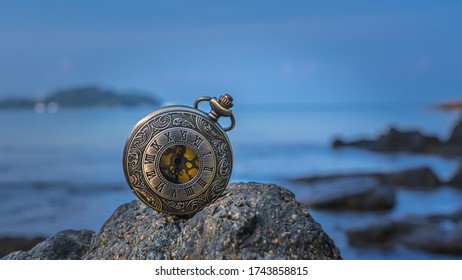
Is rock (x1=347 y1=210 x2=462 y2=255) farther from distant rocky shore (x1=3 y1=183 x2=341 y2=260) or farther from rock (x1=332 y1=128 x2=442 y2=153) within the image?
rock (x1=332 y1=128 x2=442 y2=153)

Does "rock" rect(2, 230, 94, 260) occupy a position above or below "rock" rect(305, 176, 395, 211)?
below

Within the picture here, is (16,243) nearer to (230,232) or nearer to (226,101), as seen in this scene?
(226,101)

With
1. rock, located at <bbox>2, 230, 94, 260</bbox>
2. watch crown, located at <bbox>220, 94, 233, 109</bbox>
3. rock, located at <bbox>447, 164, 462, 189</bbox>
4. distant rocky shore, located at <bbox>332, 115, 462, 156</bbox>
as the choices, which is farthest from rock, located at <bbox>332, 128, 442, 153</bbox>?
rock, located at <bbox>2, 230, 94, 260</bbox>

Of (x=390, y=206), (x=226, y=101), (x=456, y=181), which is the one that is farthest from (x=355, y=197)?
(x=226, y=101)

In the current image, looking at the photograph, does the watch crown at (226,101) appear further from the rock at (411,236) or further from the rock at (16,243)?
the rock at (411,236)

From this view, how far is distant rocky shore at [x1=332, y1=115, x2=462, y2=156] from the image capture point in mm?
15445

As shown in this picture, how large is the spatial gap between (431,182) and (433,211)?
1796 mm

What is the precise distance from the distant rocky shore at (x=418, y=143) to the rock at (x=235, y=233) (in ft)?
42.8

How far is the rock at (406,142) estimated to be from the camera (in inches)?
614

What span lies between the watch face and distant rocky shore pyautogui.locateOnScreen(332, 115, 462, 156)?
13.0m

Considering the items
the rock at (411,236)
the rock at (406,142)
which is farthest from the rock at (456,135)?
the rock at (411,236)

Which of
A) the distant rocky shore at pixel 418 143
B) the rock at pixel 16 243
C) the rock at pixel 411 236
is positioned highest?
the distant rocky shore at pixel 418 143

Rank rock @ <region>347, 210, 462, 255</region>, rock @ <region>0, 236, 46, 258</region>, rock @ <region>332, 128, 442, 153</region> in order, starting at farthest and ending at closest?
rock @ <region>332, 128, 442, 153</region>, rock @ <region>347, 210, 462, 255</region>, rock @ <region>0, 236, 46, 258</region>
